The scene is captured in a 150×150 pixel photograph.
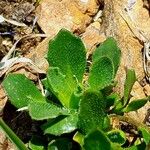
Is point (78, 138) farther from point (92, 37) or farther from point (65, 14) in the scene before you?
point (65, 14)

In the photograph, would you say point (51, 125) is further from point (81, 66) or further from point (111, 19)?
point (111, 19)

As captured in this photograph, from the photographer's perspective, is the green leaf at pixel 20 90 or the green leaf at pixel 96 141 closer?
the green leaf at pixel 96 141

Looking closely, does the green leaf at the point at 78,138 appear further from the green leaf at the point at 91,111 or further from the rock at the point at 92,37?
the rock at the point at 92,37

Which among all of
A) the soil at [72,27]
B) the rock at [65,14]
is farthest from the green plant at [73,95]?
the rock at [65,14]

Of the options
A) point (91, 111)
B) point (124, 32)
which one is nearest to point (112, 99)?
point (91, 111)

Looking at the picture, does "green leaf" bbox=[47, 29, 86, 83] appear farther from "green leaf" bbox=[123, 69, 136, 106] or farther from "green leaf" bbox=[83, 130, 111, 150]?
"green leaf" bbox=[83, 130, 111, 150]

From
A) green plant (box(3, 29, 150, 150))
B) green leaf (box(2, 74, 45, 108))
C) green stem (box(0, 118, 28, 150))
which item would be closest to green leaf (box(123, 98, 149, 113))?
green plant (box(3, 29, 150, 150))

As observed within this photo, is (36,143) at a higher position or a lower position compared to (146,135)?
higher
